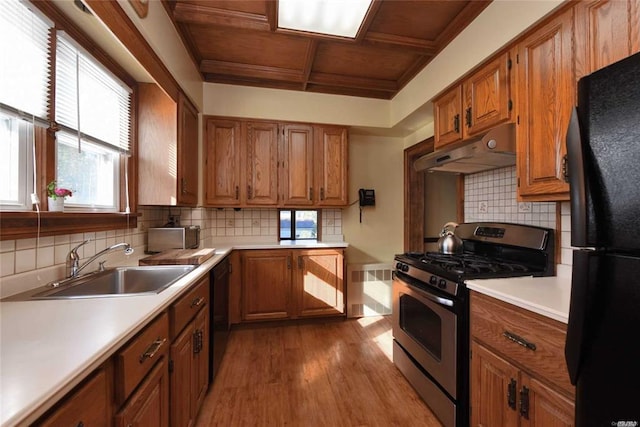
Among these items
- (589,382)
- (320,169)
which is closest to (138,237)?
(320,169)

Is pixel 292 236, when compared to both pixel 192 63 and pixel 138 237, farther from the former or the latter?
pixel 192 63

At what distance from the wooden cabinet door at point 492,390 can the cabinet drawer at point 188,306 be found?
57.9 inches

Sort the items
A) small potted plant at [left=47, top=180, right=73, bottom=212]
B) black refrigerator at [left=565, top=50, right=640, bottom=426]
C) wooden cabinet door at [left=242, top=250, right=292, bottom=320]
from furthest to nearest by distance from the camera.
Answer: wooden cabinet door at [left=242, top=250, right=292, bottom=320]
small potted plant at [left=47, top=180, right=73, bottom=212]
black refrigerator at [left=565, top=50, right=640, bottom=426]

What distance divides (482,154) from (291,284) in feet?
6.78

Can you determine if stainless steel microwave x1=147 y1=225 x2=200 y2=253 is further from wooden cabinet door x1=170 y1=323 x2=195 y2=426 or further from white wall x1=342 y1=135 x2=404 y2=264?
white wall x1=342 y1=135 x2=404 y2=264

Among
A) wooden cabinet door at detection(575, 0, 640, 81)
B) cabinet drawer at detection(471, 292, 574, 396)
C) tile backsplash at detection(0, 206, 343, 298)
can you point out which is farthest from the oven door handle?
tile backsplash at detection(0, 206, 343, 298)

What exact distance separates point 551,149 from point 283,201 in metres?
2.21

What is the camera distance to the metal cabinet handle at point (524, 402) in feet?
3.57

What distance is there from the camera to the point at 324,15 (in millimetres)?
1756

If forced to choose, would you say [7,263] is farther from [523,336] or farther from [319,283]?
[319,283]

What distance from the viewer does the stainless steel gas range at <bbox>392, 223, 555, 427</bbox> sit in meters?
1.42

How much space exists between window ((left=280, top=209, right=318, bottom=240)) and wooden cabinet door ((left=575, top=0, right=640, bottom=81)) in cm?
253

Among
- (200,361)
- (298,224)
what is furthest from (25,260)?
(298,224)

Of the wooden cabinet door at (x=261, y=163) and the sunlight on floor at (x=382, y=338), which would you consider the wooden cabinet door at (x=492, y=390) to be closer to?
the sunlight on floor at (x=382, y=338)
